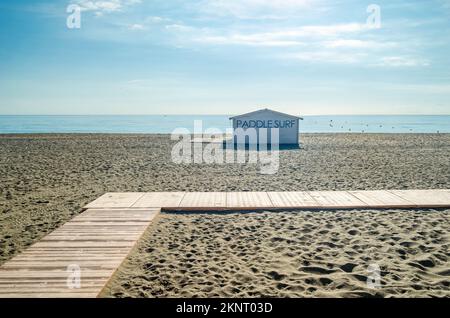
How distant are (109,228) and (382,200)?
730cm

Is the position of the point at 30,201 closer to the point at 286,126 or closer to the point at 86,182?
the point at 86,182

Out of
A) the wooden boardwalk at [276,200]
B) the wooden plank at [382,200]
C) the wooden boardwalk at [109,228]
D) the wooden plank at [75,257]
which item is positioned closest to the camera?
the wooden plank at [75,257]

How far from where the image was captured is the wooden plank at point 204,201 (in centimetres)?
844

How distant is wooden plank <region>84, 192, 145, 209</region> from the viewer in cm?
850

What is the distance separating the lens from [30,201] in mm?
9555

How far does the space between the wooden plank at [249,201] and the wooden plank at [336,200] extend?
1430mm

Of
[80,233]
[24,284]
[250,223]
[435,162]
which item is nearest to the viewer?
[24,284]

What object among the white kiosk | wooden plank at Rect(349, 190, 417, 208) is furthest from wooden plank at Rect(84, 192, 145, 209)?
the white kiosk

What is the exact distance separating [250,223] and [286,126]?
21542mm
